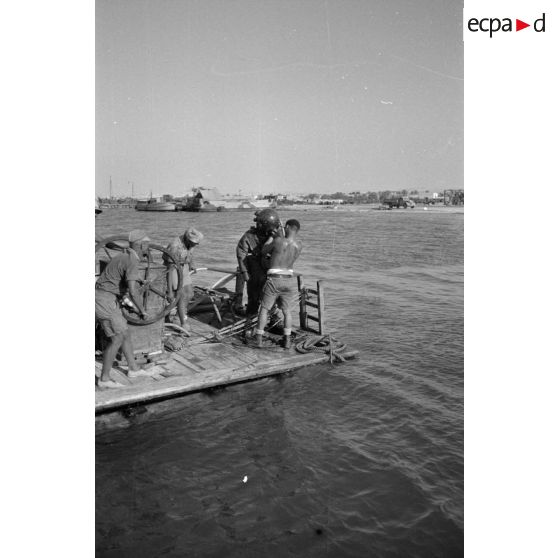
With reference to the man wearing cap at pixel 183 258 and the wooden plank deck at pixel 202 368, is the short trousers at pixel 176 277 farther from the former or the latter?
the wooden plank deck at pixel 202 368

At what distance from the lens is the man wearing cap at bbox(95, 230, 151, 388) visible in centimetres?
641

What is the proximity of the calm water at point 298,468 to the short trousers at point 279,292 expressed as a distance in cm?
122

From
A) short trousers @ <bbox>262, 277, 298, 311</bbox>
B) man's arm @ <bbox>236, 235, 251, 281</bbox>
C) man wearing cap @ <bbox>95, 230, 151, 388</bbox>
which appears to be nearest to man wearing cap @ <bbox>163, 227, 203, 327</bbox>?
man's arm @ <bbox>236, 235, 251, 281</bbox>

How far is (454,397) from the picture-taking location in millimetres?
8414

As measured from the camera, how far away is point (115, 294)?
6613 millimetres

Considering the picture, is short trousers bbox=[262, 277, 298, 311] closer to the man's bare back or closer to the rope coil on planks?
the man's bare back

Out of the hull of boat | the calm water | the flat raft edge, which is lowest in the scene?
the calm water

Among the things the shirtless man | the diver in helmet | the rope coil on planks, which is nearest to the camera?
the shirtless man

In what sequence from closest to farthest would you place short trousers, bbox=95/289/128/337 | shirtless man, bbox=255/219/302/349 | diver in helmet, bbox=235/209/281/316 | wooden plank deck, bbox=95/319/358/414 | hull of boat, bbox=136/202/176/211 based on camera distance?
short trousers, bbox=95/289/128/337 < wooden plank deck, bbox=95/319/358/414 < shirtless man, bbox=255/219/302/349 < diver in helmet, bbox=235/209/281/316 < hull of boat, bbox=136/202/176/211

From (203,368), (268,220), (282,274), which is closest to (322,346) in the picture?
(282,274)

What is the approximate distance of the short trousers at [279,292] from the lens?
8367 millimetres

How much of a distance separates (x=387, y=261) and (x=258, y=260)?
18.5 m

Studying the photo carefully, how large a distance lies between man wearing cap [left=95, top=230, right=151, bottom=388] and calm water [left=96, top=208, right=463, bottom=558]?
34.2 inches
